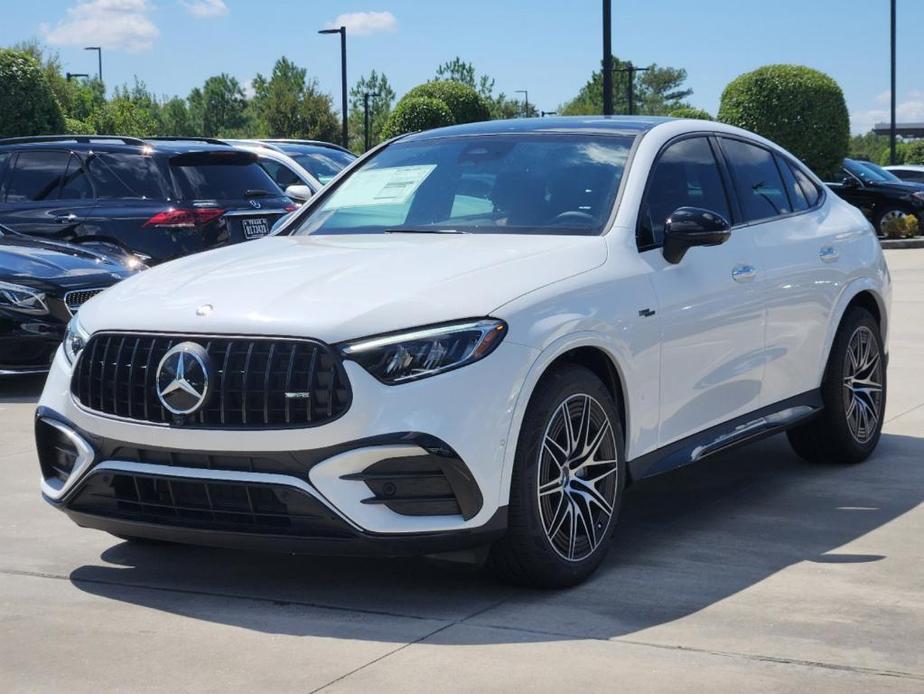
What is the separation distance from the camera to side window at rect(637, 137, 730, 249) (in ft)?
19.2

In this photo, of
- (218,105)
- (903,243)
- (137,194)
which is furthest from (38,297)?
(218,105)

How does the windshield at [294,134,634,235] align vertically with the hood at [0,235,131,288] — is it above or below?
above

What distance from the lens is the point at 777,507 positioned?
652 centimetres

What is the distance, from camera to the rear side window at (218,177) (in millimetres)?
12234

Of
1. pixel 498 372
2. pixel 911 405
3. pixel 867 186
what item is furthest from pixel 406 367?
pixel 867 186

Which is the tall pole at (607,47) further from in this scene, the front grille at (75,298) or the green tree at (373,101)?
the green tree at (373,101)

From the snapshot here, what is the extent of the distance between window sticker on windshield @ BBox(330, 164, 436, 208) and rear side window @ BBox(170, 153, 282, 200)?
575 centimetres

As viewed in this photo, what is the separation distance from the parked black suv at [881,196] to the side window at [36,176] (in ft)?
57.7

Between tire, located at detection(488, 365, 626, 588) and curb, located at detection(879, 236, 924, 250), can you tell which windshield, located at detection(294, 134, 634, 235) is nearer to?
tire, located at detection(488, 365, 626, 588)

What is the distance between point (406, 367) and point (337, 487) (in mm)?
420

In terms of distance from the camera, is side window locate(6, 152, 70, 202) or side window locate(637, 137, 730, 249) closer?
side window locate(637, 137, 730, 249)

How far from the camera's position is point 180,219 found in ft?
39.1

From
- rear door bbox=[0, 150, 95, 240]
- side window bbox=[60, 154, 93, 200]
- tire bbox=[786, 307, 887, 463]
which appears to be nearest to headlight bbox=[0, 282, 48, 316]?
rear door bbox=[0, 150, 95, 240]

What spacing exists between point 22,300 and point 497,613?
606cm
